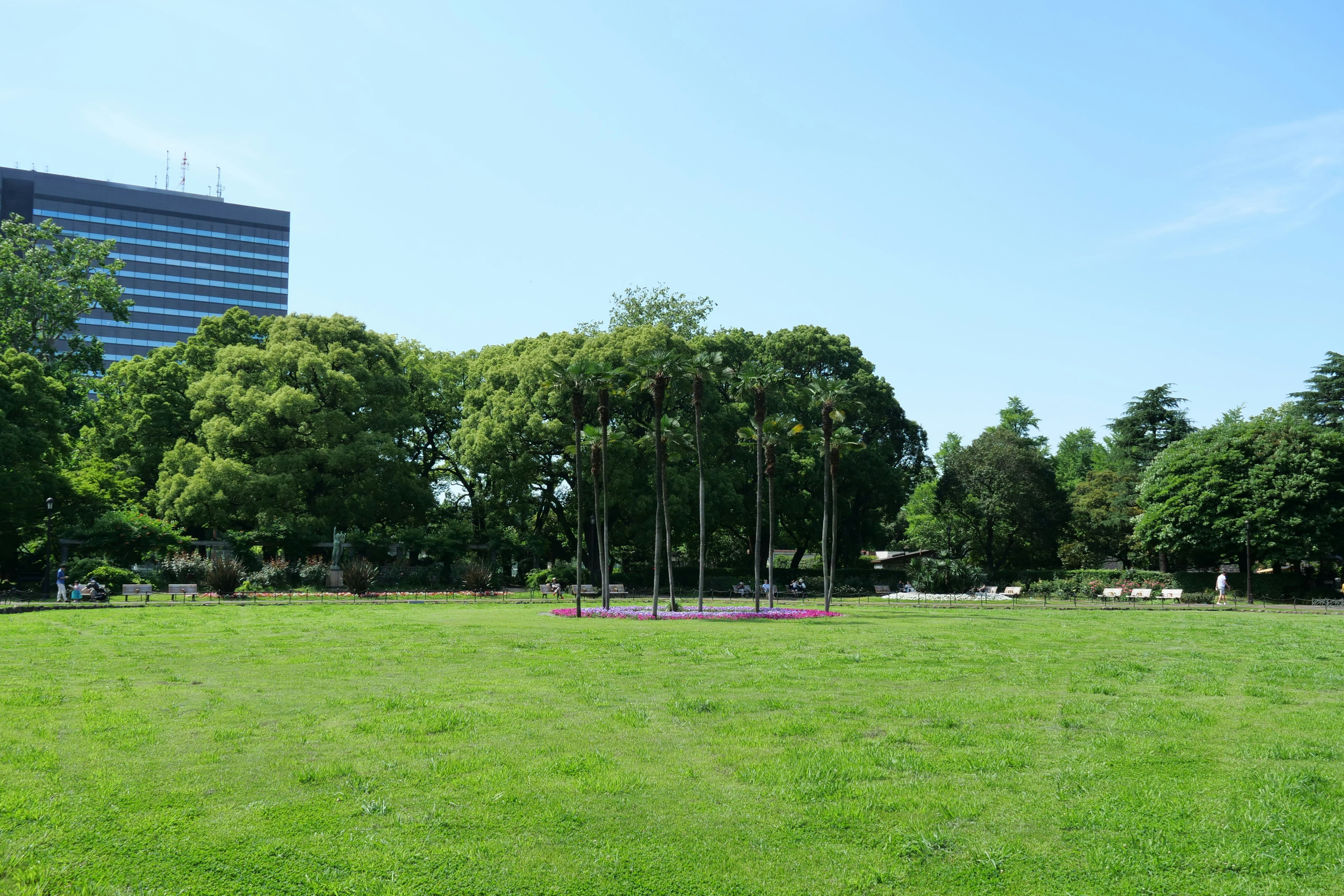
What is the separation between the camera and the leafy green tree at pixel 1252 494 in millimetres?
46562

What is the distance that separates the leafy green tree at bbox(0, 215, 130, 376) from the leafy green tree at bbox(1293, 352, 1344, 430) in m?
71.5

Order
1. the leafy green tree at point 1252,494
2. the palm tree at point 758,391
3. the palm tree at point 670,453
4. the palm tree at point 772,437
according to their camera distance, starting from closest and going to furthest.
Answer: the palm tree at point 670,453, the palm tree at point 758,391, the palm tree at point 772,437, the leafy green tree at point 1252,494

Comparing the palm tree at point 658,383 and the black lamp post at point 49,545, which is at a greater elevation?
the palm tree at point 658,383

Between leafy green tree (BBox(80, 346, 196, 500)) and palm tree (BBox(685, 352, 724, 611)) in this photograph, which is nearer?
palm tree (BBox(685, 352, 724, 611))

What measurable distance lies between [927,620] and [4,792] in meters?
25.3

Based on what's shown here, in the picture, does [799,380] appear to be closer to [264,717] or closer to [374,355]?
[374,355]

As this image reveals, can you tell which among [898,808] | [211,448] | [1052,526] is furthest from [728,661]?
[1052,526]

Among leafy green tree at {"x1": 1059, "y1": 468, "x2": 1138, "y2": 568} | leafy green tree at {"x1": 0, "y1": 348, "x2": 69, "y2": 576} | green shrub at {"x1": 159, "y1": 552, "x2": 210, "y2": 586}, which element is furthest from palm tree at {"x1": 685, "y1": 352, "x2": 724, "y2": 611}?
leafy green tree at {"x1": 1059, "y1": 468, "x2": 1138, "y2": 568}

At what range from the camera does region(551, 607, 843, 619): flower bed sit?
101ft

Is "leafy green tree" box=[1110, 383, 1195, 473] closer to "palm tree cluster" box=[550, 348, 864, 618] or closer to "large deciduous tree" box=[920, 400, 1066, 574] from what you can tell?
"large deciduous tree" box=[920, 400, 1066, 574]

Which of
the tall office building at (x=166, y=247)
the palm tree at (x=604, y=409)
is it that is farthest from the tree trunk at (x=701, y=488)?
the tall office building at (x=166, y=247)

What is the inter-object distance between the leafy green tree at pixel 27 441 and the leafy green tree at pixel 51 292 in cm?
986

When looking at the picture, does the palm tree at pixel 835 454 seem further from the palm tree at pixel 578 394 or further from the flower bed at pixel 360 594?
the flower bed at pixel 360 594

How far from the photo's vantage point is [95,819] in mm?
7039
